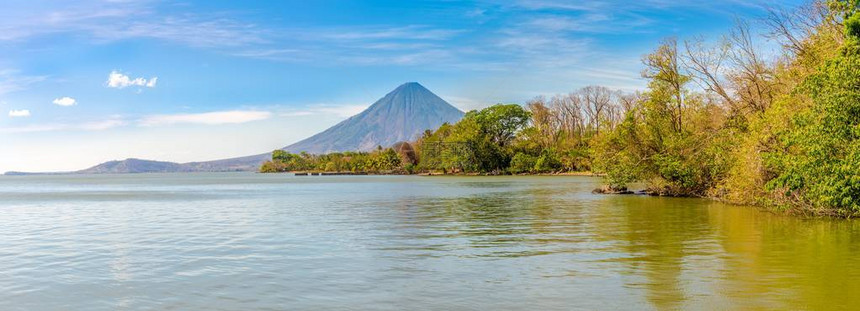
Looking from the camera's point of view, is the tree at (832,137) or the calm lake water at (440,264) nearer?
the calm lake water at (440,264)

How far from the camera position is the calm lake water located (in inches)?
439

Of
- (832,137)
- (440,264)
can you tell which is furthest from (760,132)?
(440,264)

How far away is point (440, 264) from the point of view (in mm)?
14930

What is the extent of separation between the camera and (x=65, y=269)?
49.6ft

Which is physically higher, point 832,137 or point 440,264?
point 832,137

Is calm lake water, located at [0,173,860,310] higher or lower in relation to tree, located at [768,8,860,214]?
lower

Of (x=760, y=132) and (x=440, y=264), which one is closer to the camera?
A: (x=440, y=264)

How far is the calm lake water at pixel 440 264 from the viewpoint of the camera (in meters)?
11.1

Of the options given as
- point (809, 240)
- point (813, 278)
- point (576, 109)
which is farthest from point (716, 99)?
point (576, 109)

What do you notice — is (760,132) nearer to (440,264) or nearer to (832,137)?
(832,137)

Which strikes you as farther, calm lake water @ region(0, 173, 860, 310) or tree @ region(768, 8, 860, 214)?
Answer: tree @ region(768, 8, 860, 214)

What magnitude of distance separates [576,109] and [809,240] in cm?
10585

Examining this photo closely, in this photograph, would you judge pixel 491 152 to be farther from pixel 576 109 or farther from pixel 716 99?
pixel 716 99

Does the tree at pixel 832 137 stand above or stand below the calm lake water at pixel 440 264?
above
